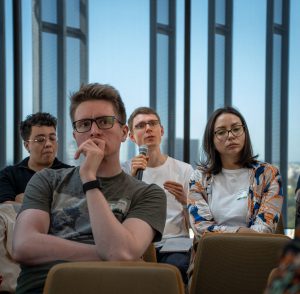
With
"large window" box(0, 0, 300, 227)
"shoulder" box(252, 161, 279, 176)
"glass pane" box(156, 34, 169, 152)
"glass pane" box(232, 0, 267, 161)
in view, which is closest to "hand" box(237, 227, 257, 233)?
"shoulder" box(252, 161, 279, 176)

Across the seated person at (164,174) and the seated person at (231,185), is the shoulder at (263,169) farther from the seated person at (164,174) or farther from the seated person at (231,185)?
the seated person at (164,174)

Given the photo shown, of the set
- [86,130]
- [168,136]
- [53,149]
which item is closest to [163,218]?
[86,130]

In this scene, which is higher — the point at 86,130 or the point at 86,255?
the point at 86,130

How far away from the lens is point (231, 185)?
8.29 ft

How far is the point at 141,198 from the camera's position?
168 centimetres

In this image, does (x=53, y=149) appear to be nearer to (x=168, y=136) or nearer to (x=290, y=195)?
(x=168, y=136)

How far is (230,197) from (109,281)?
1.46 m

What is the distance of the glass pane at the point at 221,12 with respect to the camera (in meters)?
4.25

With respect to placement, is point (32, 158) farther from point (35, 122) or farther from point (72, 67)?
point (72, 67)

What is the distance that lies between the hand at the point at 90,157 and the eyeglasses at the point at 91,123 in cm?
8

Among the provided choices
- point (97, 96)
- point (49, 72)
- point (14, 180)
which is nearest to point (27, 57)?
point (49, 72)

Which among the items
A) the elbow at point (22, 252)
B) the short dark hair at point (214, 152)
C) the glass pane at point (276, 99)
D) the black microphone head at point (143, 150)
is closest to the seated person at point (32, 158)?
the black microphone head at point (143, 150)

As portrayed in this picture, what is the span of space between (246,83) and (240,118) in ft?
5.89

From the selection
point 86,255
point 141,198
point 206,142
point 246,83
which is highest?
point 246,83
